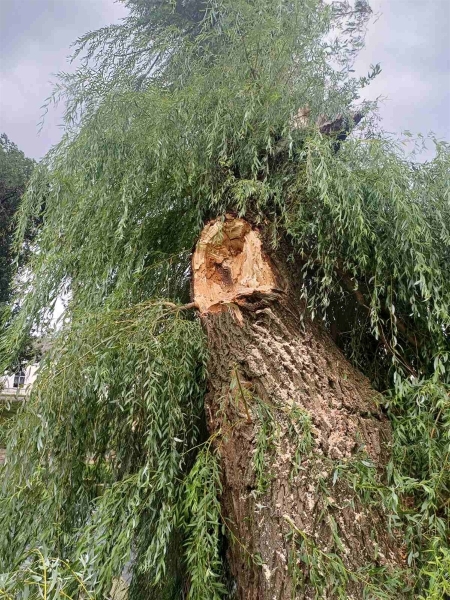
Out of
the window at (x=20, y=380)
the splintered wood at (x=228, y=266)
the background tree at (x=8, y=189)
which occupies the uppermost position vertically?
the background tree at (x=8, y=189)

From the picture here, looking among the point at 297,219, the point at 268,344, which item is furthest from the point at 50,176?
the point at 268,344

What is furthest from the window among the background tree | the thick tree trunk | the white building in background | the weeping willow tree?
the background tree

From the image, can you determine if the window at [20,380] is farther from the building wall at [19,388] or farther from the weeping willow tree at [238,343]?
the weeping willow tree at [238,343]

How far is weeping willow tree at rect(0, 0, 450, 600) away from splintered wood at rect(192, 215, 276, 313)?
1cm

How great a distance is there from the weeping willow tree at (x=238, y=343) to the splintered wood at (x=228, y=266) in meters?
0.01

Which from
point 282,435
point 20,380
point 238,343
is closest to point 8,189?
point 20,380

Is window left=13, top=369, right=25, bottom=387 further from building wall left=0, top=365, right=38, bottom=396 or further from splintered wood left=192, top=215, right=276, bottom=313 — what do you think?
splintered wood left=192, top=215, right=276, bottom=313

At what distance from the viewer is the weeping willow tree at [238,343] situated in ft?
5.37

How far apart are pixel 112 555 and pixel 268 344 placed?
95 cm

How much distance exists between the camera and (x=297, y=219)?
223cm

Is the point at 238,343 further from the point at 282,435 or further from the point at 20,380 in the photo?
the point at 20,380

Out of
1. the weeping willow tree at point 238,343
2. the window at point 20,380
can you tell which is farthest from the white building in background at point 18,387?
the weeping willow tree at point 238,343

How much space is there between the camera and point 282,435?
1.80m

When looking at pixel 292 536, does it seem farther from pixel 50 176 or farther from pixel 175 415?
pixel 50 176
